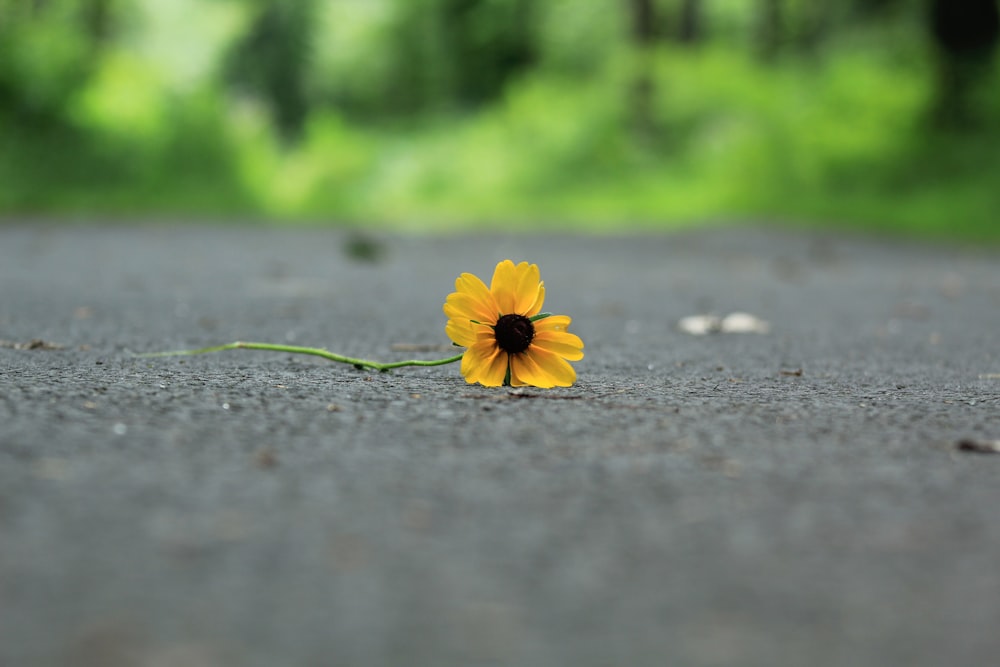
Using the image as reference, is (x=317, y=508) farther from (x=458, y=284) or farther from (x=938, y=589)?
(x=458, y=284)

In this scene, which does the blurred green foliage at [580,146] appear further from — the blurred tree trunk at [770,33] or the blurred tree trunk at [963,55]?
the blurred tree trunk at [770,33]

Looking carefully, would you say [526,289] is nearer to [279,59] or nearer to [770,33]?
[770,33]

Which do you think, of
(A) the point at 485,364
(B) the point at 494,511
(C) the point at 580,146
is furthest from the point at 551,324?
(C) the point at 580,146

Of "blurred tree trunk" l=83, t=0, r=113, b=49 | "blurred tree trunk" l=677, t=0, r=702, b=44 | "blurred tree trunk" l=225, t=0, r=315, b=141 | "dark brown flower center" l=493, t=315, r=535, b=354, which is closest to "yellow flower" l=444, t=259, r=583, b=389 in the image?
"dark brown flower center" l=493, t=315, r=535, b=354

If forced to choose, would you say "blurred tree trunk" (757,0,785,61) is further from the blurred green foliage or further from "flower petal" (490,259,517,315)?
"flower petal" (490,259,517,315)

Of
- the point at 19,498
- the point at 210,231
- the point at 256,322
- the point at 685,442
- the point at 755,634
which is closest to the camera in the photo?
the point at 755,634

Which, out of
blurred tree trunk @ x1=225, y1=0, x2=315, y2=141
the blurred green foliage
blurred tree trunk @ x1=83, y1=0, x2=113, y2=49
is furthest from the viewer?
blurred tree trunk @ x1=225, y1=0, x2=315, y2=141

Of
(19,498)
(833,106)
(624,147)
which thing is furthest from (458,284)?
(624,147)
